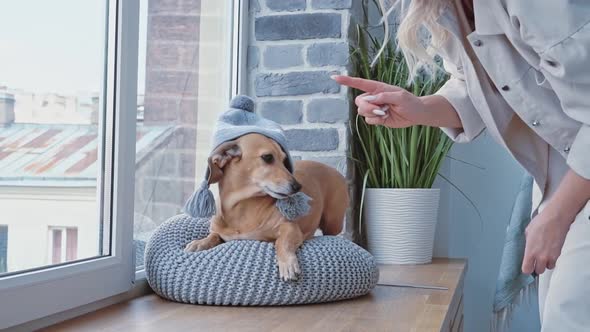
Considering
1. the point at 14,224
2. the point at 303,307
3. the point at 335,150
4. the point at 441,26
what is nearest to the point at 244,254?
the point at 303,307

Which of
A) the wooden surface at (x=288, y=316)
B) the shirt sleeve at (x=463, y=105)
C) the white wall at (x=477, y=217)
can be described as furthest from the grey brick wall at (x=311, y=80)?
the shirt sleeve at (x=463, y=105)

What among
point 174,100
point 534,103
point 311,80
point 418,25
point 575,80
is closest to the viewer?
point 575,80

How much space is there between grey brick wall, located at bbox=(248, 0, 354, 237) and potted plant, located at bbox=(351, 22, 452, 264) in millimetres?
80

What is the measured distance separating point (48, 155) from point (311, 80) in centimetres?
115

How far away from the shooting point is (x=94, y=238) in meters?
1.66

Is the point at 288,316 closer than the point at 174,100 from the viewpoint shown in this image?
Yes

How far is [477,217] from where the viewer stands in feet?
9.40

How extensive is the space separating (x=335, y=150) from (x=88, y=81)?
3.37 ft

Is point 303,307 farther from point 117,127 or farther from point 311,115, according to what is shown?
point 311,115

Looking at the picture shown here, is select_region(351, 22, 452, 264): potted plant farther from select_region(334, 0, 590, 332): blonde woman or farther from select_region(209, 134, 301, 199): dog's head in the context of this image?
select_region(334, 0, 590, 332): blonde woman

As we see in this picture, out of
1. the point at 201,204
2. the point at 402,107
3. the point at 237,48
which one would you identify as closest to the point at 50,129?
the point at 201,204

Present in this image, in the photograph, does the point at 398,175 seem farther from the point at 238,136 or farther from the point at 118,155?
the point at 118,155

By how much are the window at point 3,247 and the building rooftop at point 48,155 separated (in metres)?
0.09

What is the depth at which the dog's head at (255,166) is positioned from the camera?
1651mm
